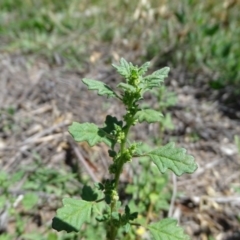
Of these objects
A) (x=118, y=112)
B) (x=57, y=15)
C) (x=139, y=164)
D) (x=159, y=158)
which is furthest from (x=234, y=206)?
(x=57, y=15)

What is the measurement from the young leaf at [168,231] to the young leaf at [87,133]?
1.18 feet

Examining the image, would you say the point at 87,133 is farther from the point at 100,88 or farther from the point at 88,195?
the point at 88,195

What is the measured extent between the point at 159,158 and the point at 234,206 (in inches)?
43.9

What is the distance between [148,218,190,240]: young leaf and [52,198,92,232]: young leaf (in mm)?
243

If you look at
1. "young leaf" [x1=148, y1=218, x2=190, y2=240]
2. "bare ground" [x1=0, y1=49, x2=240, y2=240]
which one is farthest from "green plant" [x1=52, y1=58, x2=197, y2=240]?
"bare ground" [x1=0, y1=49, x2=240, y2=240]

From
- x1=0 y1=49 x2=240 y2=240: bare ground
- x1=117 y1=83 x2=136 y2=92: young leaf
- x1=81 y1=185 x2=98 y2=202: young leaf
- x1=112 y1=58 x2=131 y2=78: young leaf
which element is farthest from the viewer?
x1=0 y1=49 x2=240 y2=240: bare ground

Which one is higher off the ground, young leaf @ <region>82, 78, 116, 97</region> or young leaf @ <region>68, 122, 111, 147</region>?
young leaf @ <region>82, 78, 116, 97</region>

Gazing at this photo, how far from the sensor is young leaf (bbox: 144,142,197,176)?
1326 mm

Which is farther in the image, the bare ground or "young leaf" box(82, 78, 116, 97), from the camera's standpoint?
the bare ground

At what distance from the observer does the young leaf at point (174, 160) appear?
1.33 meters

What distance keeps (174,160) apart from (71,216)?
379mm

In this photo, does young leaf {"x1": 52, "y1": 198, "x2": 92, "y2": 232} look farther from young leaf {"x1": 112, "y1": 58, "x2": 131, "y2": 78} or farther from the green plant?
young leaf {"x1": 112, "y1": 58, "x2": 131, "y2": 78}

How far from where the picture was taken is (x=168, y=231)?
1479 millimetres

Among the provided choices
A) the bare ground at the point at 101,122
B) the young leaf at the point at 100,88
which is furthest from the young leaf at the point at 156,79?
the bare ground at the point at 101,122
